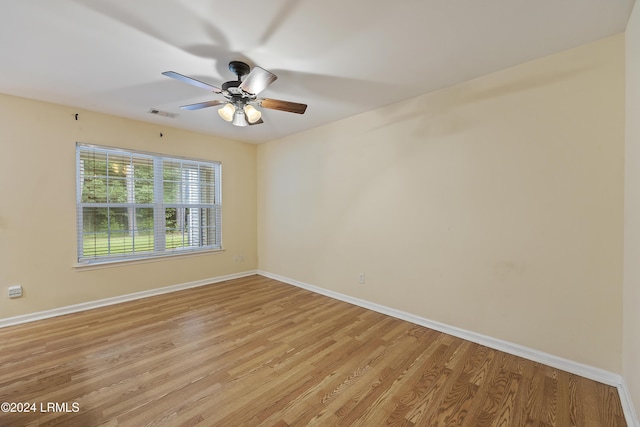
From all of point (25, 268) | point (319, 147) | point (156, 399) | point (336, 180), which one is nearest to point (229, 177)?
point (319, 147)

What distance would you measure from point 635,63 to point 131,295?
17.7 ft

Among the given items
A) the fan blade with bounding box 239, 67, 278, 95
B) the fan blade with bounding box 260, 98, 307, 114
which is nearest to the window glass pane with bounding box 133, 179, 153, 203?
the fan blade with bounding box 260, 98, 307, 114

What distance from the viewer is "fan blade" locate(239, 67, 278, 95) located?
6.05 ft

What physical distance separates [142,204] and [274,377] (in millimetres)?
3196

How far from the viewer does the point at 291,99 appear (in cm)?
301

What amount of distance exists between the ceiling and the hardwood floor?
2495 mm

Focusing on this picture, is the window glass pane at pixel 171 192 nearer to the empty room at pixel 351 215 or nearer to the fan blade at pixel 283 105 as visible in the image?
the empty room at pixel 351 215

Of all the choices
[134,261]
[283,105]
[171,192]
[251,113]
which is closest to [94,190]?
[171,192]

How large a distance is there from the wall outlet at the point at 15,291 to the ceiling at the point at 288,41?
6.90 feet

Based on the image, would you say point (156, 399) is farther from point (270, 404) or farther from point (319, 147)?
point (319, 147)

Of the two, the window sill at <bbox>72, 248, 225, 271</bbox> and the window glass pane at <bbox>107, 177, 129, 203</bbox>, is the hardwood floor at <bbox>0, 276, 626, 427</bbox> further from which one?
the window glass pane at <bbox>107, 177, 129, 203</bbox>

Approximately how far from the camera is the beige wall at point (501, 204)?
1.94 metres

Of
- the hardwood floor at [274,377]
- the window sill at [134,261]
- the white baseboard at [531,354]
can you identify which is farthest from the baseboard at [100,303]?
the white baseboard at [531,354]

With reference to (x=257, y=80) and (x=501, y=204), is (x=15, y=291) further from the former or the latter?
(x=501, y=204)
